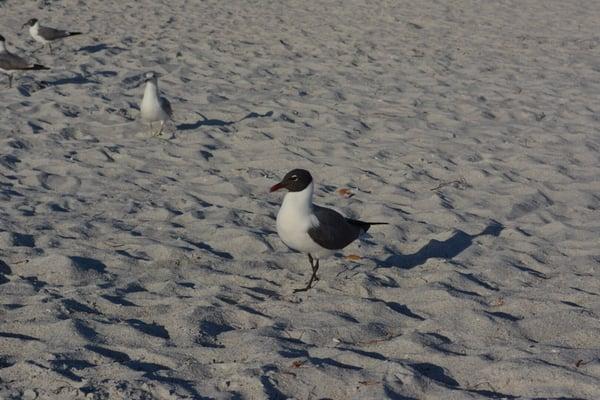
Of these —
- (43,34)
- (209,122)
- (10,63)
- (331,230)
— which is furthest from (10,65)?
(331,230)

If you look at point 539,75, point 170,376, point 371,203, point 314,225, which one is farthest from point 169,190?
point 539,75

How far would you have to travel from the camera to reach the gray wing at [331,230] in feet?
16.7

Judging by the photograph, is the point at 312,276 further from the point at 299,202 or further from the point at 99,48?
the point at 99,48

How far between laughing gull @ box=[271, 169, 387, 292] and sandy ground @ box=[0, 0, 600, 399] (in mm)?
264

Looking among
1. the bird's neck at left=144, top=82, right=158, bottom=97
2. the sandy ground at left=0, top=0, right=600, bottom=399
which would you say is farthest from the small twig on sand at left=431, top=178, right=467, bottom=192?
the bird's neck at left=144, top=82, right=158, bottom=97

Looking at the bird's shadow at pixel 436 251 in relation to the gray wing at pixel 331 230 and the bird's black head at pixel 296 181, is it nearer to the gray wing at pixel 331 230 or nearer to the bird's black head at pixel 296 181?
the gray wing at pixel 331 230

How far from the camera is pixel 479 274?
17.4ft

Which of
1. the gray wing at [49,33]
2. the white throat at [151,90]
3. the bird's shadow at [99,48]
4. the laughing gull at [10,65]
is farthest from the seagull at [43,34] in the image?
the white throat at [151,90]

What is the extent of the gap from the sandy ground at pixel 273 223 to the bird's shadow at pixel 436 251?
0.02 metres

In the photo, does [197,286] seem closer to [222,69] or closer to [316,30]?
[222,69]

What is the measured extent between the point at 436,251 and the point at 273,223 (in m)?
1.27

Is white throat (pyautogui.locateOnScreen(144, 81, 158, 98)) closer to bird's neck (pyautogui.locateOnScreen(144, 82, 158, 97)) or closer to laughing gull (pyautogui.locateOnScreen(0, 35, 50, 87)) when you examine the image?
bird's neck (pyautogui.locateOnScreen(144, 82, 158, 97))

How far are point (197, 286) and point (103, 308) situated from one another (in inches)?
25.2

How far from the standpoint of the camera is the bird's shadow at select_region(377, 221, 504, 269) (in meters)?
5.59
